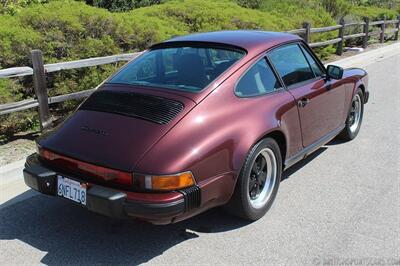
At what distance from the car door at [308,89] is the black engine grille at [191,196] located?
5.37ft

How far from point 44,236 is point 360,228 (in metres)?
2.59

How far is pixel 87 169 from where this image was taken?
137 inches

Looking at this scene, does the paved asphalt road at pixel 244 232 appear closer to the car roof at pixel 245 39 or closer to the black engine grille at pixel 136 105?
the black engine grille at pixel 136 105

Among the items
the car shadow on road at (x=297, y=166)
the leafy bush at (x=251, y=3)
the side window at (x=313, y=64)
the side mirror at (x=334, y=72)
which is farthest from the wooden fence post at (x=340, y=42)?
the side window at (x=313, y=64)

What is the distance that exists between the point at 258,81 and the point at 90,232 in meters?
1.93

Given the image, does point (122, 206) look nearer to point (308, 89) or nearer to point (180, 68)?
point (180, 68)

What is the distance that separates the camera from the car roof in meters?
4.31

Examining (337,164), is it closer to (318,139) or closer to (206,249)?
(318,139)

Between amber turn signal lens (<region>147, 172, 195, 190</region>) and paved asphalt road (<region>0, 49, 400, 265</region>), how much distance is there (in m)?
0.61

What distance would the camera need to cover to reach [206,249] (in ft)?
11.9

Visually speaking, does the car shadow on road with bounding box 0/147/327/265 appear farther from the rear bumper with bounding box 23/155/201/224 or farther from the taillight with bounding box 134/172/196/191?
the taillight with bounding box 134/172/196/191

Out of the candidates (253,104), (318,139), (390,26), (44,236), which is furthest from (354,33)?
(44,236)

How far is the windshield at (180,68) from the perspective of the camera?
4.02 meters

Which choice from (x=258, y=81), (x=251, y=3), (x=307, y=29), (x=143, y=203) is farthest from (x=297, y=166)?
(x=251, y=3)
